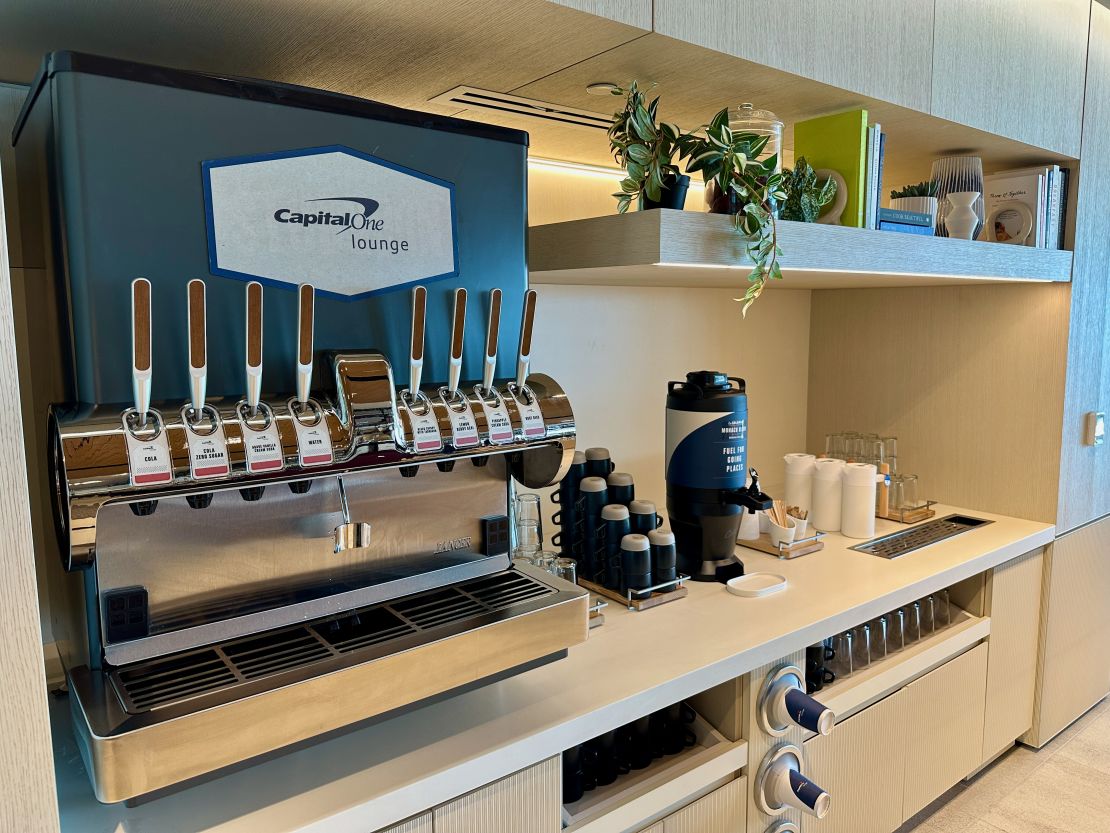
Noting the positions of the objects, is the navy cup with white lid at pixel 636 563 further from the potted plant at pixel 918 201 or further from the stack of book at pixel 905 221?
the potted plant at pixel 918 201

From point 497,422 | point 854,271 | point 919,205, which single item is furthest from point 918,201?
point 497,422

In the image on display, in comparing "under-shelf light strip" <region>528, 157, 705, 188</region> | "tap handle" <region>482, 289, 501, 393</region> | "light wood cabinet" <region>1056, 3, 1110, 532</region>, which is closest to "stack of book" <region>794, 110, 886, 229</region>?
"under-shelf light strip" <region>528, 157, 705, 188</region>

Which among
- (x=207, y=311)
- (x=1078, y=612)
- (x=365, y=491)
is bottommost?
(x=1078, y=612)

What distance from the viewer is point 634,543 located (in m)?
1.58

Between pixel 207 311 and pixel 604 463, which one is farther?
pixel 604 463

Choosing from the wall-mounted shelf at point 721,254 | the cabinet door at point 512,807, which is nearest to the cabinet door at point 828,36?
the wall-mounted shelf at point 721,254

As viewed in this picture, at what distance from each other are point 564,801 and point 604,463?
2.30 ft

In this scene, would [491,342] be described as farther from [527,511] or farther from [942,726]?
[942,726]

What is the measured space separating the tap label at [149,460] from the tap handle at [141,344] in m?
0.03

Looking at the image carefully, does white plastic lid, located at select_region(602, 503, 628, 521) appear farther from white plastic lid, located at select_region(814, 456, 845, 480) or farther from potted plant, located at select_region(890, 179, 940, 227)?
potted plant, located at select_region(890, 179, 940, 227)

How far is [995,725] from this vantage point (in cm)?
218

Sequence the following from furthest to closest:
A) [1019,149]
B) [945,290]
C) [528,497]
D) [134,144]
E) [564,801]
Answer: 1. [945,290]
2. [1019,149]
3. [528,497]
4. [564,801]
5. [134,144]

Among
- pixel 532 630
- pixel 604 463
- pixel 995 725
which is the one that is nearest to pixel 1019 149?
pixel 604 463

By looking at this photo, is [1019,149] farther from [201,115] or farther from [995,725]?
[201,115]
